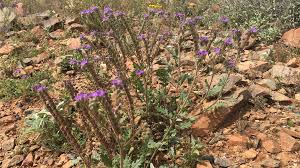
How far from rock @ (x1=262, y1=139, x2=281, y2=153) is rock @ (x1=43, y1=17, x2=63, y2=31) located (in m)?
5.32

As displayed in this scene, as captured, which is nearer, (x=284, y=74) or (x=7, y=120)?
(x=7, y=120)

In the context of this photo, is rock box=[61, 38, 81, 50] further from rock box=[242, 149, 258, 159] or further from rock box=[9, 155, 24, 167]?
rock box=[242, 149, 258, 159]

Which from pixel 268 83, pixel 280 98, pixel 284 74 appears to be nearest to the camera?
pixel 280 98

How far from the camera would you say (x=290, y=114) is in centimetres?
483

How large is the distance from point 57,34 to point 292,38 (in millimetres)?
4577

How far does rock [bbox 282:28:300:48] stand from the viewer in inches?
258

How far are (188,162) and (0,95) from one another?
3.33 m

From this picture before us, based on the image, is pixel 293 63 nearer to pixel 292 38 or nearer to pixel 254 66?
pixel 254 66

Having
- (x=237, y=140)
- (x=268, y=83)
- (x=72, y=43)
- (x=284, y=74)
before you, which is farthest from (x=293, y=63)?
(x=72, y=43)

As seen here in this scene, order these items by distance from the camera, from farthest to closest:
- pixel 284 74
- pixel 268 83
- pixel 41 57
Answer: pixel 41 57, pixel 284 74, pixel 268 83

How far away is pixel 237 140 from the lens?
440 cm

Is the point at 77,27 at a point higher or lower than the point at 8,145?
higher

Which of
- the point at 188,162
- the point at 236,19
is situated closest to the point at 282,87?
the point at 188,162

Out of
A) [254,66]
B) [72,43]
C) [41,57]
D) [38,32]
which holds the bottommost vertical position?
[254,66]
